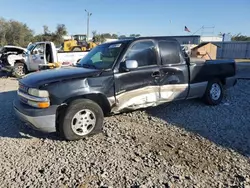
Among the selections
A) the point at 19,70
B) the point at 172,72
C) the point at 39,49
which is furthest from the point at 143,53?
the point at 19,70

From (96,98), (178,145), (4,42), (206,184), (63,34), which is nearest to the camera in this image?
(206,184)

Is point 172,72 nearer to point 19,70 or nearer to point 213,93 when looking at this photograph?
point 213,93

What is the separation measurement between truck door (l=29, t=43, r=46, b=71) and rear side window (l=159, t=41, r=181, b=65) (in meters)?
8.79

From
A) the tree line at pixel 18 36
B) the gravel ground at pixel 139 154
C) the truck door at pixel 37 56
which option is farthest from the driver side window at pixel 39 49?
the tree line at pixel 18 36

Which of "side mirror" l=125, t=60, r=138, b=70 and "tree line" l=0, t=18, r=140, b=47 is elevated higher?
"tree line" l=0, t=18, r=140, b=47

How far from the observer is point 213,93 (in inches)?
255

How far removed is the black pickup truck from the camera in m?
4.18

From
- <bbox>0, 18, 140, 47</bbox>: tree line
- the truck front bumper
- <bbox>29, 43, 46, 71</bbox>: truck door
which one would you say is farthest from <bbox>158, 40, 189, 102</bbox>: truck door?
<bbox>0, 18, 140, 47</bbox>: tree line

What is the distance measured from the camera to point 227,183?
3.13 meters

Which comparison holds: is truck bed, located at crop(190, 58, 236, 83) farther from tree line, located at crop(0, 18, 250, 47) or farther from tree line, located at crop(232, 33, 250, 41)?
tree line, located at crop(232, 33, 250, 41)

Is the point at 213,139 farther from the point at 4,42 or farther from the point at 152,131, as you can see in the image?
the point at 4,42

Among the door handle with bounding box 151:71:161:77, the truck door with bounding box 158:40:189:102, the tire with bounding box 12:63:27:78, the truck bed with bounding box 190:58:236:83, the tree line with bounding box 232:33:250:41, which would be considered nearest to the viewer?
the door handle with bounding box 151:71:161:77

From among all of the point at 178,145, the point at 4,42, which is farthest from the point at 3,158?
the point at 4,42

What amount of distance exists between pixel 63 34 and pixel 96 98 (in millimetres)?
56130
